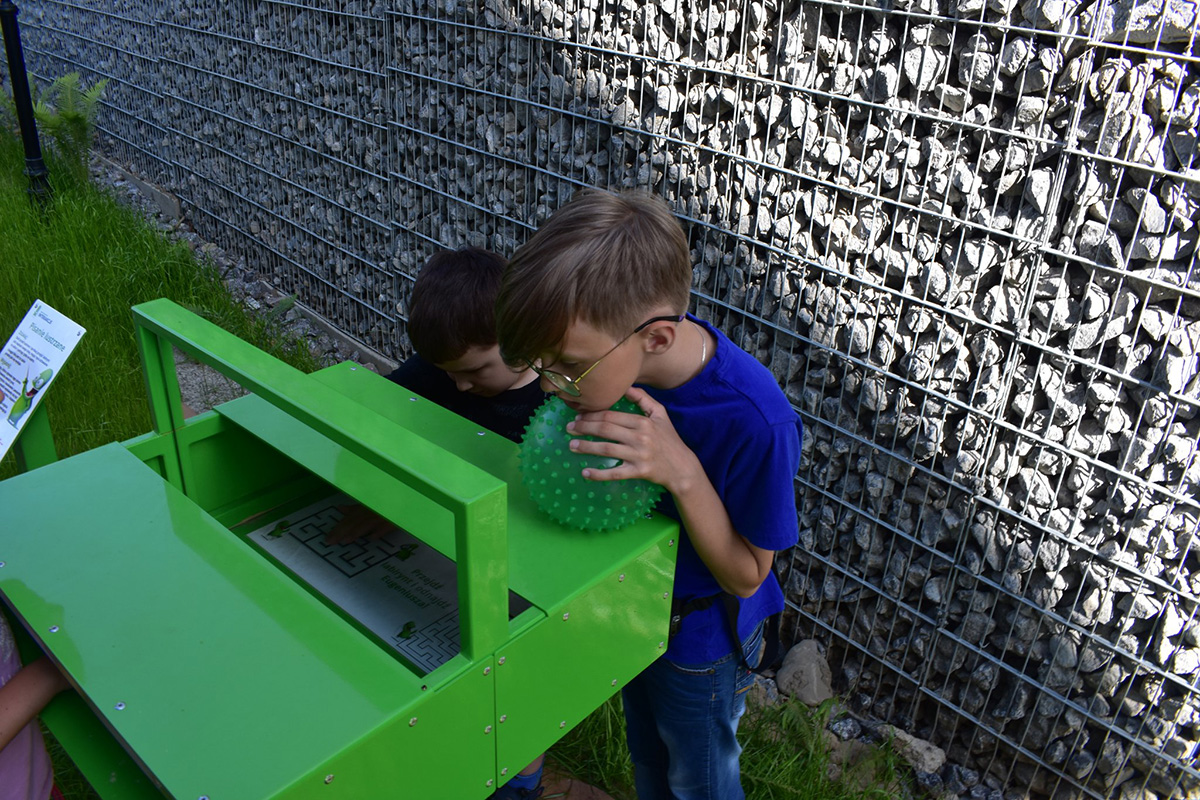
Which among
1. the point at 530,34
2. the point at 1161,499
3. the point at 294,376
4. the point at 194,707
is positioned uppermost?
the point at 530,34

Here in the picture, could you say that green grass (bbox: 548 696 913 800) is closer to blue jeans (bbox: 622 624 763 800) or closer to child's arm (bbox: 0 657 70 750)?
blue jeans (bbox: 622 624 763 800)

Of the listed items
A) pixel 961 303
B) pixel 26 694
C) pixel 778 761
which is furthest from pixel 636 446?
pixel 778 761

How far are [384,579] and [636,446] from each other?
1.82 ft

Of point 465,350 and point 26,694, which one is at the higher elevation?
point 465,350

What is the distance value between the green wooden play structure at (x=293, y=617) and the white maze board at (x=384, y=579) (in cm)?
Answer: 2

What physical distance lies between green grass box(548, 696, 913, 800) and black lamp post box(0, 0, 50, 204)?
17.8 ft

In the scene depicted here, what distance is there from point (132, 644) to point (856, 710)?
231 cm

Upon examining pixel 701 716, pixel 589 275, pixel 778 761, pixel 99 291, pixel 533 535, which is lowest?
pixel 778 761

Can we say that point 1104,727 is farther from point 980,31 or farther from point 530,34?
point 530,34

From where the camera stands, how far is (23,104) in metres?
5.71

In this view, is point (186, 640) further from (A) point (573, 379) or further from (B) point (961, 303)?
(B) point (961, 303)

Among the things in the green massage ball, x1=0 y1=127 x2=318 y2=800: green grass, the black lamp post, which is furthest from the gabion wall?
the black lamp post

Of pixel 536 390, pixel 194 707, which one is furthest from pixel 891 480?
pixel 194 707

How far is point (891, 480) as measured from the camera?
8.68 ft
